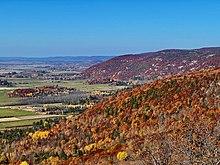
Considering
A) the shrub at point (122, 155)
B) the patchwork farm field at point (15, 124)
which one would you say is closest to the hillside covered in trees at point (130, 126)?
the shrub at point (122, 155)

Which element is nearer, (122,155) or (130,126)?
(122,155)

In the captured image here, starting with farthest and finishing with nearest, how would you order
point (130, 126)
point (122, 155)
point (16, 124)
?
point (16, 124) → point (130, 126) → point (122, 155)

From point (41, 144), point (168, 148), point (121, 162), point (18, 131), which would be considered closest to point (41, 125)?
point (18, 131)

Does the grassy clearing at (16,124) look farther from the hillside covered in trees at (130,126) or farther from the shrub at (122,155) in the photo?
the shrub at (122,155)

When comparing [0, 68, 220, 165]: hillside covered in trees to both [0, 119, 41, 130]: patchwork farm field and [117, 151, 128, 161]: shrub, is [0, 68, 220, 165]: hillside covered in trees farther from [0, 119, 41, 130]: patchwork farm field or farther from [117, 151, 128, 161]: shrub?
[0, 119, 41, 130]: patchwork farm field

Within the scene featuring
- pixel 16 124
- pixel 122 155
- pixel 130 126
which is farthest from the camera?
pixel 16 124

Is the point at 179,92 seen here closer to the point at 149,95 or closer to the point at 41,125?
the point at 149,95

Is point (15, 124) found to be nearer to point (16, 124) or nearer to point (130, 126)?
point (16, 124)

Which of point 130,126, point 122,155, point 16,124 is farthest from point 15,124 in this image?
point 122,155
